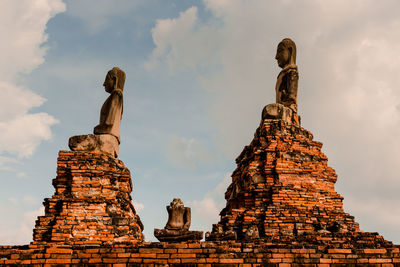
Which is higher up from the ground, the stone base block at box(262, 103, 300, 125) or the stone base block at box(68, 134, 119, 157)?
the stone base block at box(262, 103, 300, 125)

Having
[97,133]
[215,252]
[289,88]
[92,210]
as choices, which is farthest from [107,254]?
[289,88]

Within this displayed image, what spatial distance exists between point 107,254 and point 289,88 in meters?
9.29

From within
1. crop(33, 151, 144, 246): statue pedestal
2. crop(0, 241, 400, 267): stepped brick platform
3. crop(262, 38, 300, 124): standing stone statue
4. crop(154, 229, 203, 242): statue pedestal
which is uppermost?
crop(262, 38, 300, 124): standing stone statue

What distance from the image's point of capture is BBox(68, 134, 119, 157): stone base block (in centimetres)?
1323

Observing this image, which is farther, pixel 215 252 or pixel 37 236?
pixel 37 236

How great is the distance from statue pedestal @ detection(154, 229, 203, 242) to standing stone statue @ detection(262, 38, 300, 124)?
602cm

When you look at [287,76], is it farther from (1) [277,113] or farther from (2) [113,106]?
(2) [113,106]

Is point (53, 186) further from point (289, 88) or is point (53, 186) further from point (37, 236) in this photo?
point (289, 88)

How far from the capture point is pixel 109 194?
40.5 feet

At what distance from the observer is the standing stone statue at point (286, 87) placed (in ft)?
49.4

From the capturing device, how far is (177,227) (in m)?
10.6

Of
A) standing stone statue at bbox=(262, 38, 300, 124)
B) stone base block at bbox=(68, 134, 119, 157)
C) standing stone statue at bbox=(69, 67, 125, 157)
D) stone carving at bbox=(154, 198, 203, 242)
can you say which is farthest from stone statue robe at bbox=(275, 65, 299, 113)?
stone carving at bbox=(154, 198, 203, 242)

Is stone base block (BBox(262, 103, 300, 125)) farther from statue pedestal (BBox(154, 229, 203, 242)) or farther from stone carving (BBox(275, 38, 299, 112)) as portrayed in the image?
statue pedestal (BBox(154, 229, 203, 242))

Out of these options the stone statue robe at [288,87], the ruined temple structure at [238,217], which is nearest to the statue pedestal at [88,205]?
the ruined temple structure at [238,217]
